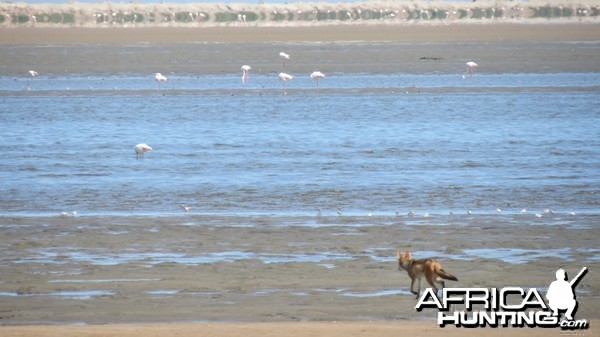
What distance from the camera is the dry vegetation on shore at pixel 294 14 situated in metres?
78.9

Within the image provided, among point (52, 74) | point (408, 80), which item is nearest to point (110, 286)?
point (408, 80)

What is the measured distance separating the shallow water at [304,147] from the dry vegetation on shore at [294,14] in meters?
43.0

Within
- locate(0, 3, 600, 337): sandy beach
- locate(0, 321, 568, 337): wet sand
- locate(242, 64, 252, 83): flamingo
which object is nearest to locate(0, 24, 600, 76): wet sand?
locate(242, 64, 252, 83): flamingo

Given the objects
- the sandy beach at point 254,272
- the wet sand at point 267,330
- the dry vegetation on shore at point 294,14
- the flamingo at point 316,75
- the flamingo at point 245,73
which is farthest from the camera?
the dry vegetation on shore at point 294,14

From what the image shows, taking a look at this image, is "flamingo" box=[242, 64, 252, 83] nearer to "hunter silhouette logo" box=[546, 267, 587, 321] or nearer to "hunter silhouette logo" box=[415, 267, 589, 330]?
"hunter silhouette logo" box=[415, 267, 589, 330]

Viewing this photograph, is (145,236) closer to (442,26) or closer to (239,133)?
(239,133)

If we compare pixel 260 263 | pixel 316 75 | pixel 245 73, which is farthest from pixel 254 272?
pixel 245 73

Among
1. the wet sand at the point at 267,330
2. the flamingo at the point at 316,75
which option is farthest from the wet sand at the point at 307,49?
the wet sand at the point at 267,330

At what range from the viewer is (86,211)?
48.2 ft

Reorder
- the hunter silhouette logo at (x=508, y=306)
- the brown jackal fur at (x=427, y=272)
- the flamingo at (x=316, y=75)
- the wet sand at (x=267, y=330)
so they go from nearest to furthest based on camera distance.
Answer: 1. the wet sand at (x=267, y=330)
2. the hunter silhouette logo at (x=508, y=306)
3. the brown jackal fur at (x=427, y=272)
4. the flamingo at (x=316, y=75)

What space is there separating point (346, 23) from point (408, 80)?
38.7m

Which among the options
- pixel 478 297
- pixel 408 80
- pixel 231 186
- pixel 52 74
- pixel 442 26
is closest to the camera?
pixel 478 297

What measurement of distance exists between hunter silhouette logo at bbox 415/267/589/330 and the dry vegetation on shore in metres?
68.5

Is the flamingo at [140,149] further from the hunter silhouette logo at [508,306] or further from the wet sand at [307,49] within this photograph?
the wet sand at [307,49]
